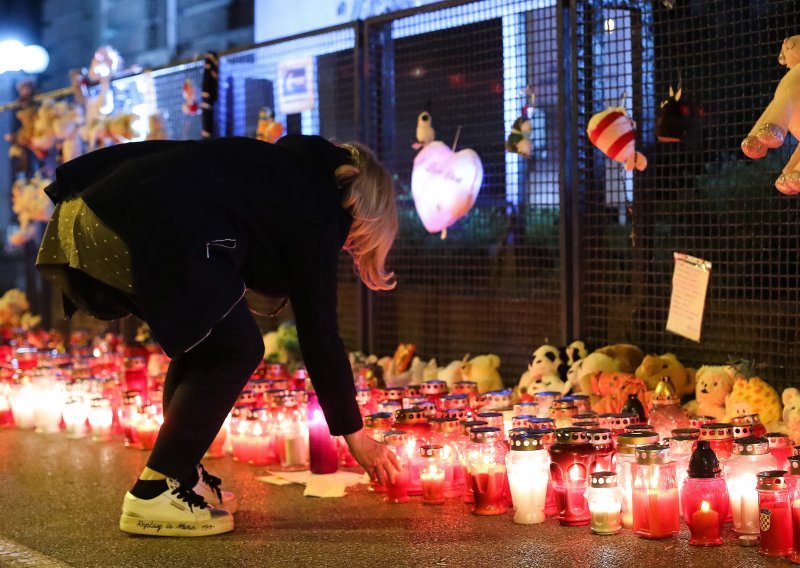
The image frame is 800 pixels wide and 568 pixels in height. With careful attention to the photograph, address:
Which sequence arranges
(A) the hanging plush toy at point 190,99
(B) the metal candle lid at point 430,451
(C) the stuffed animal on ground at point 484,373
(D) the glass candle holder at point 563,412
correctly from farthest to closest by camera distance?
(A) the hanging plush toy at point 190,99, (C) the stuffed animal on ground at point 484,373, (D) the glass candle holder at point 563,412, (B) the metal candle lid at point 430,451

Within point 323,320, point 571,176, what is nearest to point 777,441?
point 323,320

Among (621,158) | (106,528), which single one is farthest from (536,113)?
(106,528)

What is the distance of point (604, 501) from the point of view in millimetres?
2883

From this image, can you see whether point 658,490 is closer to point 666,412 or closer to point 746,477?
point 746,477

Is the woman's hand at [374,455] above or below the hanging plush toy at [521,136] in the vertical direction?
below

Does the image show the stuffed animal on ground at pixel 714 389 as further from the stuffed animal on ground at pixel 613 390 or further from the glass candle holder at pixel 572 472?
the glass candle holder at pixel 572 472

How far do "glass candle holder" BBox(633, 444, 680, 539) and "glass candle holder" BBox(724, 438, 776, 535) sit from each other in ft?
0.51

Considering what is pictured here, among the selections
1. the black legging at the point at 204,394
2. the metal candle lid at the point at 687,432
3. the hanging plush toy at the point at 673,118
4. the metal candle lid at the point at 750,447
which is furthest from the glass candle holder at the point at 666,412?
the black legging at the point at 204,394

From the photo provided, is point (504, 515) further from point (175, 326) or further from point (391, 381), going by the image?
point (391, 381)

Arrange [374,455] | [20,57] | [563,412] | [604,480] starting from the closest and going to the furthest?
[604,480] < [374,455] < [563,412] < [20,57]

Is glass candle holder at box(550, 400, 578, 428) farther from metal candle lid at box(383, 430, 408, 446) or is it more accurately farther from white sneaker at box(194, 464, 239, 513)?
white sneaker at box(194, 464, 239, 513)

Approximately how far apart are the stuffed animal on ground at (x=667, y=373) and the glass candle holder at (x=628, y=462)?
108cm

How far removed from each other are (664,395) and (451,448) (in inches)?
29.9

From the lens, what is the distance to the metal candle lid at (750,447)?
2.84 m
